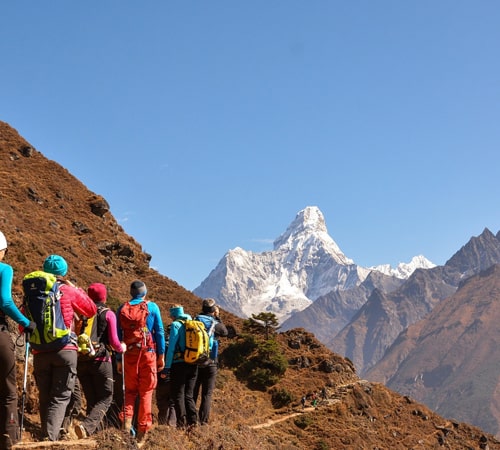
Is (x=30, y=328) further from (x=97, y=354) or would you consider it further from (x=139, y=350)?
(x=139, y=350)

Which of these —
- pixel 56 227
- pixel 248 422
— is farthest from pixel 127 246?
pixel 248 422

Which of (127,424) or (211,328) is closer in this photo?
(127,424)

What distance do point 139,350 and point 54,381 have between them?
1.55m

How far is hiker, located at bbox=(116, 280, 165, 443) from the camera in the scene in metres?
8.23

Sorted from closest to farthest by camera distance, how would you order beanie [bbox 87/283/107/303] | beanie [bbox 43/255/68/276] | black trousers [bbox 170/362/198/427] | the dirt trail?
beanie [bbox 43/255/68/276]
beanie [bbox 87/283/107/303]
black trousers [bbox 170/362/198/427]
the dirt trail

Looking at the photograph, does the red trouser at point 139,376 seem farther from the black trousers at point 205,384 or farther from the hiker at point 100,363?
the black trousers at point 205,384

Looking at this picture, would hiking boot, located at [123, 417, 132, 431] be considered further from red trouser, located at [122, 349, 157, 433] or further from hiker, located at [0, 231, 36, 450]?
hiker, located at [0, 231, 36, 450]

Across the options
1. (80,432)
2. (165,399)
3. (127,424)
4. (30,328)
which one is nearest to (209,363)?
(165,399)

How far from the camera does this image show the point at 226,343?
1501 inches

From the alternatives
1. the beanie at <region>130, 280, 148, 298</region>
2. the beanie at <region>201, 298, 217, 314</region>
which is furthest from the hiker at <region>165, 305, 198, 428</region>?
the beanie at <region>130, 280, 148, 298</region>

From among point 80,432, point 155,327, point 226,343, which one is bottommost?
point 80,432

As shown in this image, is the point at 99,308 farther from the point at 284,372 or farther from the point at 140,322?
the point at 284,372

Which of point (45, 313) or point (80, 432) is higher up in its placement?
point (45, 313)

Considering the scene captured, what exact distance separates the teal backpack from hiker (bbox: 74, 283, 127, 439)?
93cm
